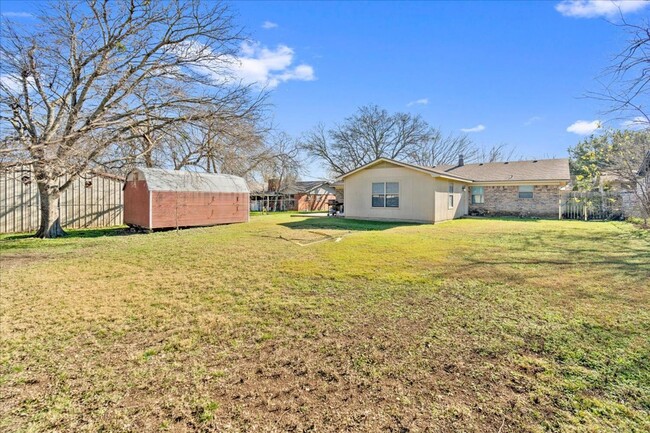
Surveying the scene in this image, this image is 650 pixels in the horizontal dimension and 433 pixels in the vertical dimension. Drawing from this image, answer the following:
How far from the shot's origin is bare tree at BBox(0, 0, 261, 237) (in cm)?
830

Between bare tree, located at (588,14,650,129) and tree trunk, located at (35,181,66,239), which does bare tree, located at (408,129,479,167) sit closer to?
bare tree, located at (588,14,650,129)

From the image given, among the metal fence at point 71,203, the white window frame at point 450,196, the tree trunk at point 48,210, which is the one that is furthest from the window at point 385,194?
the tree trunk at point 48,210

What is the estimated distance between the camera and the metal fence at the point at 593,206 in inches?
640

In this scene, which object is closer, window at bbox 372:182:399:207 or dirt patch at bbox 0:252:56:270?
dirt patch at bbox 0:252:56:270

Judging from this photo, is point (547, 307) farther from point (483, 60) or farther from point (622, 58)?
point (483, 60)

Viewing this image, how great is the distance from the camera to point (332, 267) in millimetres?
6184

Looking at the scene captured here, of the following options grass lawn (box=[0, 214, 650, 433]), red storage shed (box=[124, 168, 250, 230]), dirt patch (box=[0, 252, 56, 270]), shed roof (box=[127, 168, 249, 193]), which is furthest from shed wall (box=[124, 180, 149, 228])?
grass lawn (box=[0, 214, 650, 433])

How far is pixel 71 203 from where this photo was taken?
14.6 meters

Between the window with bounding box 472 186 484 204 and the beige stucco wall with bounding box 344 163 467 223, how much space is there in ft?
12.2

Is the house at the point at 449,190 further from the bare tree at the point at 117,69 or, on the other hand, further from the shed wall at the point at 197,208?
the bare tree at the point at 117,69

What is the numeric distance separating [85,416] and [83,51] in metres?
10.5

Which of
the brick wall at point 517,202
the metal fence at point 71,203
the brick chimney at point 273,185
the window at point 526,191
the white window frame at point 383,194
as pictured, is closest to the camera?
the metal fence at point 71,203

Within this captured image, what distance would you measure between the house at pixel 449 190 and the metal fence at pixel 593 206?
0.51 metres

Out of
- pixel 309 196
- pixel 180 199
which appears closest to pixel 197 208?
pixel 180 199
